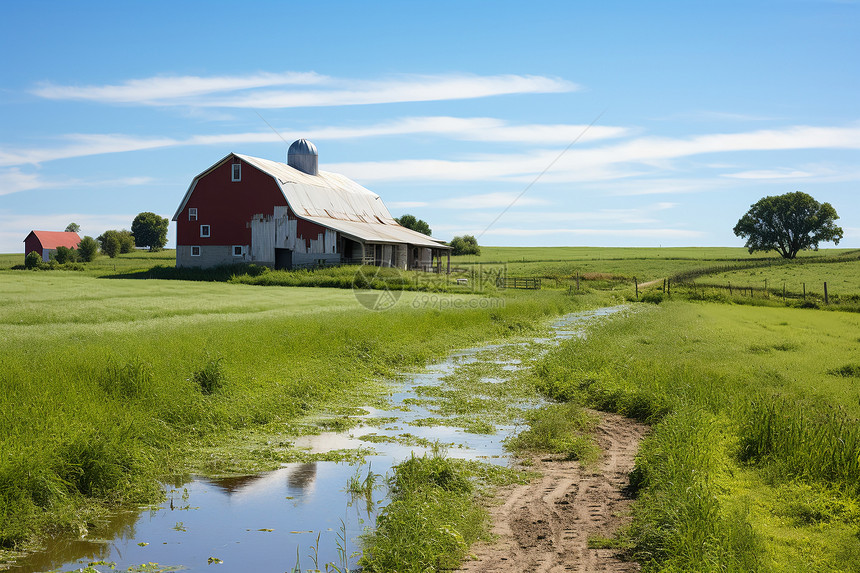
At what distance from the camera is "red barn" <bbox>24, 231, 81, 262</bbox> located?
99.2 m

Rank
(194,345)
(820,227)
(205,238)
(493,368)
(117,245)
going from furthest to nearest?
(117,245) → (820,227) → (205,238) → (493,368) → (194,345)

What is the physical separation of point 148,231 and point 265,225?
8524 cm

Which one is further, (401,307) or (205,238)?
(205,238)

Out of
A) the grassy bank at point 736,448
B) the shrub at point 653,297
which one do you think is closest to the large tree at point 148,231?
the shrub at point 653,297

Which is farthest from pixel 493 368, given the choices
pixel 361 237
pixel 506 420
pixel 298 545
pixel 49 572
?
pixel 361 237

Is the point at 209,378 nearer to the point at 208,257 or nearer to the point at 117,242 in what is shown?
the point at 208,257

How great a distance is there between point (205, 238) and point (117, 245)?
61.4m

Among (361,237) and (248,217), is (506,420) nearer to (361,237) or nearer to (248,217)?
(361,237)

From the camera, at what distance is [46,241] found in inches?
3974

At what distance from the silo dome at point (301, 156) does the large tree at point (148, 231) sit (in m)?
72.5

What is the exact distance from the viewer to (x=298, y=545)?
24.3 feet

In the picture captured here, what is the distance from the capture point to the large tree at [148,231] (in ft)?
413

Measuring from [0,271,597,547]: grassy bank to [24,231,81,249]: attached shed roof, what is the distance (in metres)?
85.1

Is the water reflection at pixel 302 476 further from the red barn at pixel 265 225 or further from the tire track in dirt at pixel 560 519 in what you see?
the red barn at pixel 265 225
